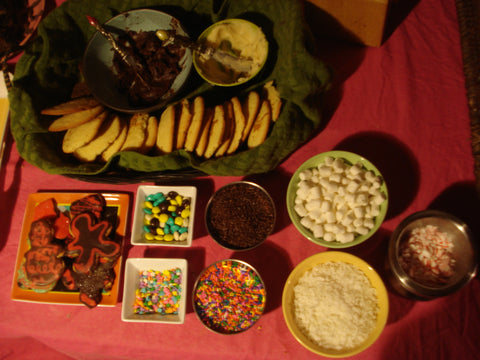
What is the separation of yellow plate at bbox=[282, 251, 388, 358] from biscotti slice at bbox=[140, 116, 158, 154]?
22.6 inches

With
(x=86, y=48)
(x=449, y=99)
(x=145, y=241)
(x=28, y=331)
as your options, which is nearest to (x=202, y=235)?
(x=145, y=241)

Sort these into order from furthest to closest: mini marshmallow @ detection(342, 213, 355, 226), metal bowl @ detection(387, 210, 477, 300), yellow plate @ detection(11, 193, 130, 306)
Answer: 1. yellow plate @ detection(11, 193, 130, 306)
2. mini marshmallow @ detection(342, 213, 355, 226)
3. metal bowl @ detection(387, 210, 477, 300)

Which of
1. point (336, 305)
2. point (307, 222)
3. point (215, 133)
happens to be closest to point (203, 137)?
point (215, 133)

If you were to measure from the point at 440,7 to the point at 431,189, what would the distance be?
27.2 inches

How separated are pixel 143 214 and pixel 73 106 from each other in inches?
16.1

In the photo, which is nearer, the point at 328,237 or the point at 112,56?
the point at 328,237

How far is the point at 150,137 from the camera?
1006mm

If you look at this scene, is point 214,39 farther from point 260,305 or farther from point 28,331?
point 28,331

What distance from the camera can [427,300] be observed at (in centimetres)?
93

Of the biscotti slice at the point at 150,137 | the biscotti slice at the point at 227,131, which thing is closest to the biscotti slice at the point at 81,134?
the biscotti slice at the point at 150,137

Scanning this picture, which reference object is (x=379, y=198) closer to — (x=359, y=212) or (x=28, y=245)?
(x=359, y=212)

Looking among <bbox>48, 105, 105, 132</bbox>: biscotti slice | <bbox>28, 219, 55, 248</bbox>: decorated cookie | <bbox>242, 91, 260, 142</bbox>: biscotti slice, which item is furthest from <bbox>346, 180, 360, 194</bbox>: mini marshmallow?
<bbox>28, 219, 55, 248</bbox>: decorated cookie

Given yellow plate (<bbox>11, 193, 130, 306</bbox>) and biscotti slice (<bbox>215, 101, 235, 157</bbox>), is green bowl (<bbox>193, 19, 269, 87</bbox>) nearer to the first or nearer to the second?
biscotti slice (<bbox>215, 101, 235, 157</bbox>)

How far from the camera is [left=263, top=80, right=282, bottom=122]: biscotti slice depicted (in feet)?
3.22
